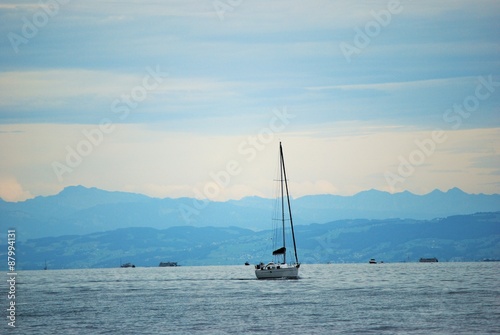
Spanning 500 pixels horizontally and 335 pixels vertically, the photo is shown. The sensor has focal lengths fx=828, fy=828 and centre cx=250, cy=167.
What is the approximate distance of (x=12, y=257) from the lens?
75938 mm

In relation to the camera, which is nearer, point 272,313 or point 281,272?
point 272,313

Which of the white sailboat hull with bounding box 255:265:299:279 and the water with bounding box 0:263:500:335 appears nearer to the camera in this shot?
the water with bounding box 0:263:500:335

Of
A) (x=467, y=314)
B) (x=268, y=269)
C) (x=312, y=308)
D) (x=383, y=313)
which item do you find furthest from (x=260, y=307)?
(x=268, y=269)

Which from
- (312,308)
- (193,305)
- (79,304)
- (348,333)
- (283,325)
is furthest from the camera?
(79,304)

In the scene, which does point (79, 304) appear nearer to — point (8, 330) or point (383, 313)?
point (8, 330)

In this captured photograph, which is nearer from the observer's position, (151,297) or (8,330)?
(8,330)

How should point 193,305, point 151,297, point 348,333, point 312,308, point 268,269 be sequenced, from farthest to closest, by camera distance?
point 268,269, point 151,297, point 193,305, point 312,308, point 348,333

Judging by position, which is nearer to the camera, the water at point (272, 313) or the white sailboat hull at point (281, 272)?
the water at point (272, 313)

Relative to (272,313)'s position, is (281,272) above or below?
above

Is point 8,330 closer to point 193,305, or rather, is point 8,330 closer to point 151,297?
point 193,305

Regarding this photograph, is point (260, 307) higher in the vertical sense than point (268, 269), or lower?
lower

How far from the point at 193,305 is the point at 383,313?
28.8 metres

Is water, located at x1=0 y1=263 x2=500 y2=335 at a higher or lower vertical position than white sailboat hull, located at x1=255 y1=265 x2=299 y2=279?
lower

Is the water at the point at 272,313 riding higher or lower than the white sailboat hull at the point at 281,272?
lower
